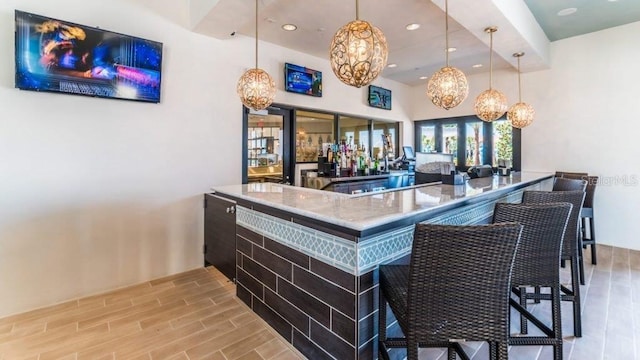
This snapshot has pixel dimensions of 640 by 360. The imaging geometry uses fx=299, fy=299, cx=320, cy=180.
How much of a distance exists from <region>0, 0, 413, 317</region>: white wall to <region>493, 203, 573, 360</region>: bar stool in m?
3.08

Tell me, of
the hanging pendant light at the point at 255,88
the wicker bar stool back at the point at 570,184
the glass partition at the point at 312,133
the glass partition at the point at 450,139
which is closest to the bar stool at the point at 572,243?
the wicker bar stool back at the point at 570,184

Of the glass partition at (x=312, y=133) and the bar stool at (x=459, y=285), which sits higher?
the glass partition at (x=312, y=133)

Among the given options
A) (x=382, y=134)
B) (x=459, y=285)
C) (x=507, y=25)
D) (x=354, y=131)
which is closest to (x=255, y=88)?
(x=459, y=285)

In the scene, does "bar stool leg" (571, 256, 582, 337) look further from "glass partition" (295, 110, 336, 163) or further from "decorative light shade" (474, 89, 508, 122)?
"glass partition" (295, 110, 336, 163)

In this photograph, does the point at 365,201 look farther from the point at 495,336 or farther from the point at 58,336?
the point at 58,336

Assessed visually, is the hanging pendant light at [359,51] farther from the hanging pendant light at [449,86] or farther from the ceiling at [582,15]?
the ceiling at [582,15]

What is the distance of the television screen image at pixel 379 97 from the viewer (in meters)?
5.66

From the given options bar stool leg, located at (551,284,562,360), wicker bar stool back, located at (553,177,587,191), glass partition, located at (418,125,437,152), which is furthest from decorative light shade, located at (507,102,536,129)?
bar stool leg, located at (551,284,562,360)

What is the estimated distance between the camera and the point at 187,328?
2314mm

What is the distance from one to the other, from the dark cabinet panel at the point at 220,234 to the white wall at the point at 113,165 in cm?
26

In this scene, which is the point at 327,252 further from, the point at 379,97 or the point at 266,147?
the point at 379,97

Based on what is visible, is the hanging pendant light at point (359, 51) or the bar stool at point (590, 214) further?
the bar stool at point (590, 214)

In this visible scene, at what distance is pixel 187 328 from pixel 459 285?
6.72 feet

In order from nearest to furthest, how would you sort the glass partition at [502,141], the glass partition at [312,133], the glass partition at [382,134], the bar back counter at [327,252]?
the bar back counter at [327,252]
the glass partition at [312,133]
the glass partition at [502,141]
the glass partition at [382,134]
